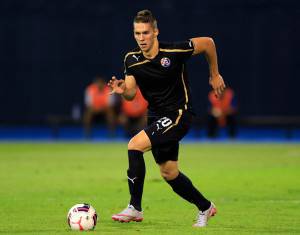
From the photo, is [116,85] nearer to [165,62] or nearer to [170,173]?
[165,62]

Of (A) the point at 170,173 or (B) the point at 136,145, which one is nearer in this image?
(B) the point at 136,145

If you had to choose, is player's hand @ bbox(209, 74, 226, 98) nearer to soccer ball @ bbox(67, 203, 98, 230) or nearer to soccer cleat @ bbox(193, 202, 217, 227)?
soccer cleat @ bbox(193, 202, 217, 227)

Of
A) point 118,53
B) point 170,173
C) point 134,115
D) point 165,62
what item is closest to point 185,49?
point 165,62

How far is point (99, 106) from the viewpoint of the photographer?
102 feet

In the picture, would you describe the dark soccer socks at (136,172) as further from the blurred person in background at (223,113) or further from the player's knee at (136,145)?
the blurred person in background at (223,113)

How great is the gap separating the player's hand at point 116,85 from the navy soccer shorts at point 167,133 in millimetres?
559

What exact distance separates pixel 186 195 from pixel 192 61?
22.5m

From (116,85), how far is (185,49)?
0.99 meters

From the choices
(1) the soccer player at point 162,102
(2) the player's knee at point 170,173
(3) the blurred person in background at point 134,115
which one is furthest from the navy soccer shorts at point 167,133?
(3) the blurred person in background at point 134,115

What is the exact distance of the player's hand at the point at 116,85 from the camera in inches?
362

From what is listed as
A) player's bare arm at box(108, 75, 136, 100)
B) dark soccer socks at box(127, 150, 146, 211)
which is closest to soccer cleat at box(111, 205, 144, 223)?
dark soccer socks at box(127, 150, 146, 211)

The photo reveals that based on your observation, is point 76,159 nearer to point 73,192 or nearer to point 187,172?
point 187,172

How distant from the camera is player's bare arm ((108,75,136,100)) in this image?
9.23m

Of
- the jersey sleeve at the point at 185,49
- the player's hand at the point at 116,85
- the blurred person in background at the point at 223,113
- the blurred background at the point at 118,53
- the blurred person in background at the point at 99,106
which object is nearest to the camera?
the player's hand at the point at 116,85
